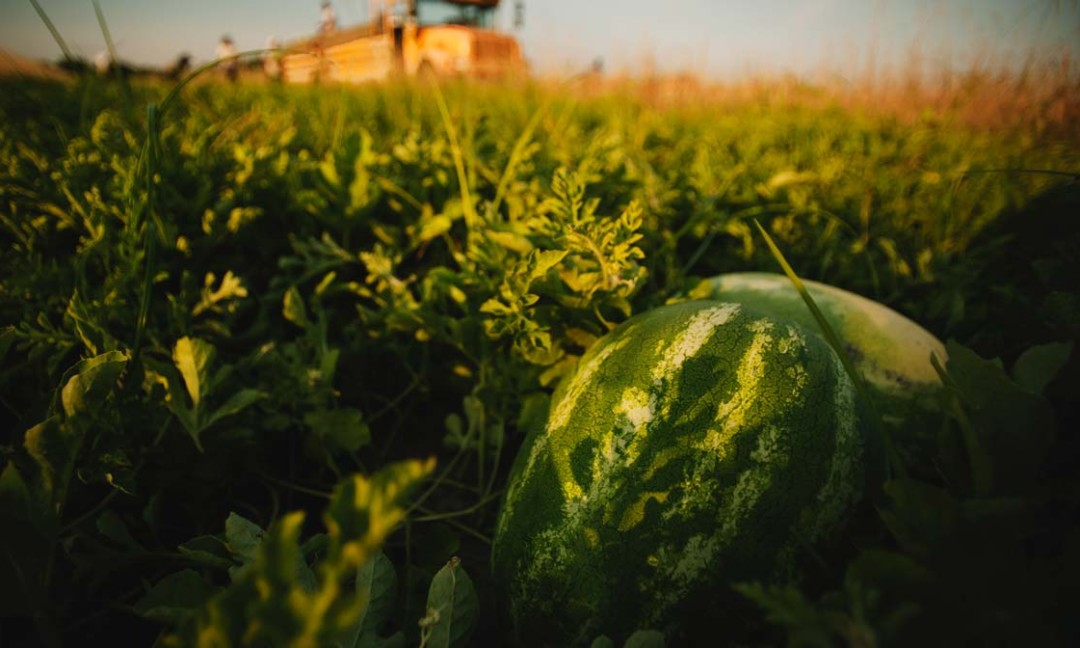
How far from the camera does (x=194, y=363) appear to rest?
115cm

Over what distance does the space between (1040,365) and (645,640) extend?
2.14 feet

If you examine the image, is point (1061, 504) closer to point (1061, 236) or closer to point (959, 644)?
point (959, 644)

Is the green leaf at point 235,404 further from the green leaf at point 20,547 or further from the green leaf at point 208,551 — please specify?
the green leaf at point 20,547

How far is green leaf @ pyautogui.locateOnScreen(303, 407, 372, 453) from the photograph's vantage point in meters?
1.30

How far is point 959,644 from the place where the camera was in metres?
0.58

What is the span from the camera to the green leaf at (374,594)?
85cm

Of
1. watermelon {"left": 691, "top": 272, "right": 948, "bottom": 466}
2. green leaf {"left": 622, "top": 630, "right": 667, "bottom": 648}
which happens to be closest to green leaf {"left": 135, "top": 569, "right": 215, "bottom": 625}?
green leaf {"left": 622, "top": 630, "right": 667, "bottom": 648}

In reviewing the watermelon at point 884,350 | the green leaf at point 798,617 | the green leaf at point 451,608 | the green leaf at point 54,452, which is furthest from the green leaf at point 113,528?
the watermelon at point 884,350

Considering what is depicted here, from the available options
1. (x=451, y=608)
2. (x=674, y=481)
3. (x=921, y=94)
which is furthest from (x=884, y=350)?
(x=921, y=94)

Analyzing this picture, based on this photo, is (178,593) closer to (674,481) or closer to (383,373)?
(674,481)

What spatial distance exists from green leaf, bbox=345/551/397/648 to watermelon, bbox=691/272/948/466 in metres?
0.79

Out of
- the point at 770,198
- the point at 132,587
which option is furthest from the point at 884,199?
the point at 132,587

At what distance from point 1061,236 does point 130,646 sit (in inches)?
91.1

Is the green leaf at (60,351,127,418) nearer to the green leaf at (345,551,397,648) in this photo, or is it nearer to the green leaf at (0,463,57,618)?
the green leaf at (0,463,57,618)
